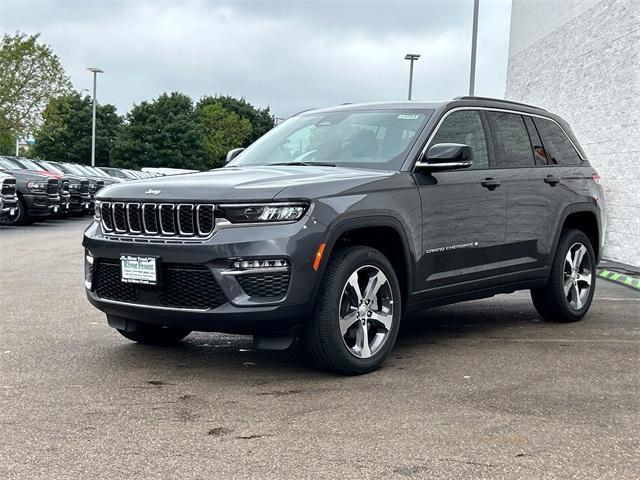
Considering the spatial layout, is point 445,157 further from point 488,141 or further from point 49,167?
point 49,167

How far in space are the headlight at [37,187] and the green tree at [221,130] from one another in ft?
211

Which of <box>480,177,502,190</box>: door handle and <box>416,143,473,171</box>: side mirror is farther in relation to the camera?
<box>480,177,502,190</box>: door handle

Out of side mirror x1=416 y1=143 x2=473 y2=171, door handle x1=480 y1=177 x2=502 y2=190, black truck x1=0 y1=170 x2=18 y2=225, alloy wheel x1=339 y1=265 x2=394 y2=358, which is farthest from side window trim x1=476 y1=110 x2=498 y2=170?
black truck x1=0 y1=170 x2=18 y2=225

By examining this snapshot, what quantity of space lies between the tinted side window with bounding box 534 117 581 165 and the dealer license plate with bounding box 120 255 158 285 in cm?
378

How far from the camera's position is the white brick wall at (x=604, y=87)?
1262 cm

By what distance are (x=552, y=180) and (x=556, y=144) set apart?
21.7 inches

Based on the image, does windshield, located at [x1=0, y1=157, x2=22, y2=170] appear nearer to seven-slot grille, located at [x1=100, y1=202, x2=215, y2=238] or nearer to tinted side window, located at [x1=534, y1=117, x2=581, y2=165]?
tinted side window, located at [x1=534, y1=117, x2=581, y2=165]

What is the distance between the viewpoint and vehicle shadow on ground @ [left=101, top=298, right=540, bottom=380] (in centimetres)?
539

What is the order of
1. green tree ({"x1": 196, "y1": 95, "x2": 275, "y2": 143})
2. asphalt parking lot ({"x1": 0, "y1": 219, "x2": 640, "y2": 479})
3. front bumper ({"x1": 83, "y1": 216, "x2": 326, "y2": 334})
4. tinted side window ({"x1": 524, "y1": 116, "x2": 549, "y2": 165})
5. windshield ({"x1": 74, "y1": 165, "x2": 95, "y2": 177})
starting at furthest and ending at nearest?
1. green tree ({"x1": 196, "y1": 95, "x2": 275, "y2": 143})
2. windshield ({"x1": 74, "y1": 165, "x2": 95, "y2": 177})
3. tinted side window ({"x1": 524, "y1": 116, "x2": 549, "y2": 165})
4. front bumper ({"x1": 83, "y1": 216, "x2": 326, "y2": 334})
5. asphalt parking lot ({"x1": 0, "y1": 219, "x2": 640, "y2": 479})

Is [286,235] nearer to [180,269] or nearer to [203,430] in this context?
[180,269]

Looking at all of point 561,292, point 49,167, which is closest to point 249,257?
point 561,292

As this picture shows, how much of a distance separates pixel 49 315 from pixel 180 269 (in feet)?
9.51

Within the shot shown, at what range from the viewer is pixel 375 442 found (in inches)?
154

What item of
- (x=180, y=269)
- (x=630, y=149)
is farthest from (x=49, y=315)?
(x=630, y=149)
